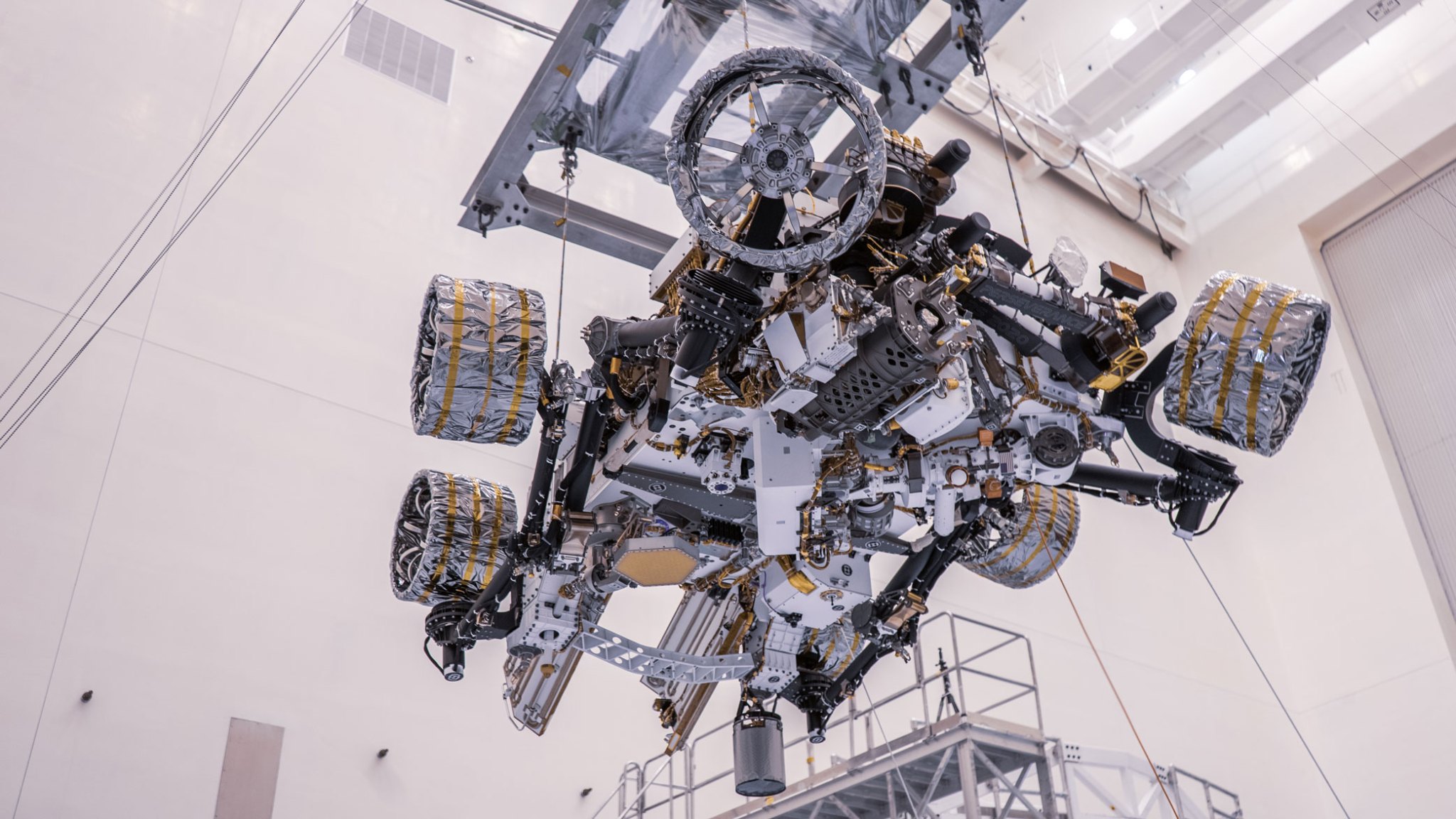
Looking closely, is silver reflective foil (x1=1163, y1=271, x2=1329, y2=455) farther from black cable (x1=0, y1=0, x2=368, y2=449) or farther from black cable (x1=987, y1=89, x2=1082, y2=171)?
black cable (x1=987, y1=89, x2=1082, y2=171)

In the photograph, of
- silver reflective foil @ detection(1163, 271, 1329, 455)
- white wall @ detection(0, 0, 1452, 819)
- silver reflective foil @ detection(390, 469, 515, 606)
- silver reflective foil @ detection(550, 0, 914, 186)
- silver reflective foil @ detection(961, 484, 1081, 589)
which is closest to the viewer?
silver reflective foil @ detection(1163, 271, 1329, 455)

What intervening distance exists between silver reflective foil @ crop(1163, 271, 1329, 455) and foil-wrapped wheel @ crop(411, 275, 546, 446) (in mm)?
3251

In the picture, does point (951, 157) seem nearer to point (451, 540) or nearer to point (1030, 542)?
point (1030, 542)

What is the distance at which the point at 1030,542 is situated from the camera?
7969 mm

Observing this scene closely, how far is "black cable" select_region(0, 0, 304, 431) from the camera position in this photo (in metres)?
9.36

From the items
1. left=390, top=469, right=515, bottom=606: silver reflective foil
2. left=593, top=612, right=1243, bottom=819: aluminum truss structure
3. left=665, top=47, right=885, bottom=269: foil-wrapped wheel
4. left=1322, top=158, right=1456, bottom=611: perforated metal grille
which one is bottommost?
left=593, top=612, right=1243, bottom=819: aluminum truss structure

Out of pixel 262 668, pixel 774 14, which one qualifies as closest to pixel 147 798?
pixel 262 668

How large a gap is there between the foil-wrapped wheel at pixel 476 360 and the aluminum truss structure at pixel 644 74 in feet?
6.17

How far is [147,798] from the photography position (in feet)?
28.2

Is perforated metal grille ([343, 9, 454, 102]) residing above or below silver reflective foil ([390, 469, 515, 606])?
above

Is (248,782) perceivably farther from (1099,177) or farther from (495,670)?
Answer: (1099,177)

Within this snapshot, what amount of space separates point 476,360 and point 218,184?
20.8 feet

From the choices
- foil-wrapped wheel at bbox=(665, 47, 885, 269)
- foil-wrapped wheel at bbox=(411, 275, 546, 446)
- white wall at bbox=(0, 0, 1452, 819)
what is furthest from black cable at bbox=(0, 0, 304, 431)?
foil-wrapped wheel at bbox=(665, 47, 885, 269)

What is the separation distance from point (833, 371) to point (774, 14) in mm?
2392
